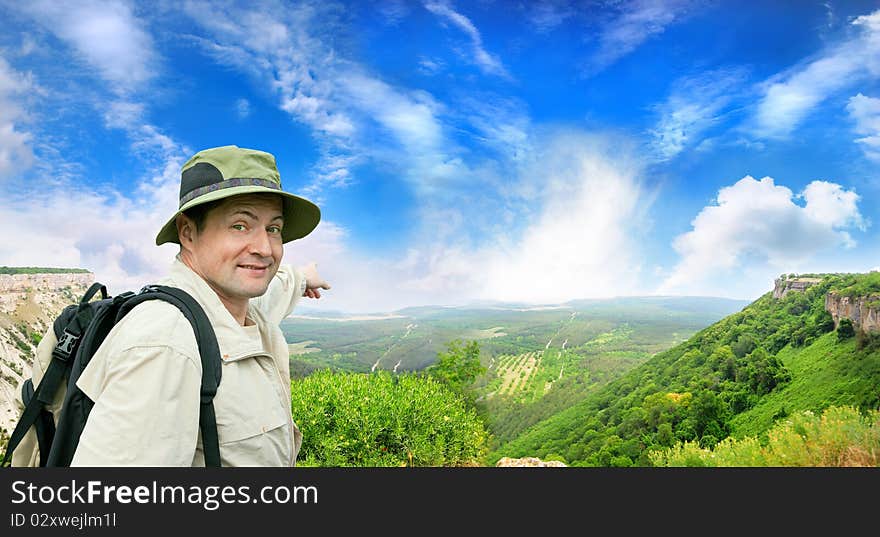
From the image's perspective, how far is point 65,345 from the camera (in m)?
2.04

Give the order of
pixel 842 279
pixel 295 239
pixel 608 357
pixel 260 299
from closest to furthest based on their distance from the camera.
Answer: pixel 295 239
pixel 260 299
pixel 842 279
pixel 608 357

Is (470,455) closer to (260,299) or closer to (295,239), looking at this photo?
(260,299)

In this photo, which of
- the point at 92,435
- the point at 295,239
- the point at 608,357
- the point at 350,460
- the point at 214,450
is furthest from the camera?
the point at 608,357

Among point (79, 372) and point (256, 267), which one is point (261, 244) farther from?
point (79, 372)

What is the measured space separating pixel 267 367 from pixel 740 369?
8829 mm

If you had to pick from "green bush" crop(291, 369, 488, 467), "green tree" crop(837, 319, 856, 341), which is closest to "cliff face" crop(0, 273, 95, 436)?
"green bush" crop(291, 369, 488, 467)

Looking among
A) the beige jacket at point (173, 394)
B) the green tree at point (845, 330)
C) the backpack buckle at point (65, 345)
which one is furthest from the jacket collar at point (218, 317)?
the green tree at point (845, 330)

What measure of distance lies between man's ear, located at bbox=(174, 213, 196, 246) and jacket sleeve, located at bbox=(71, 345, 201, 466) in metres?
0.73

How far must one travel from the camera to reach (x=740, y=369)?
8641 mm

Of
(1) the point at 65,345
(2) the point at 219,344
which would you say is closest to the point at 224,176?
(2) the point at 219,344

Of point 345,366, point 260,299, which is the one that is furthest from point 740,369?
point 260,299

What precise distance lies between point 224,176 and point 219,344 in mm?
738

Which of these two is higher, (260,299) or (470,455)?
(260,299)

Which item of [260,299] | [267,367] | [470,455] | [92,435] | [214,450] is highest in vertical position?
[260,299]
